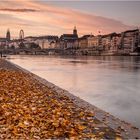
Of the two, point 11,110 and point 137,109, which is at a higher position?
point 11,110

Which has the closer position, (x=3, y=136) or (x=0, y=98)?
(x=3, y=136)

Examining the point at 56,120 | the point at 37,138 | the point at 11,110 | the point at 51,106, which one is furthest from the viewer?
the point at 51,106

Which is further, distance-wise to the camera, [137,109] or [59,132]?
[137,109]

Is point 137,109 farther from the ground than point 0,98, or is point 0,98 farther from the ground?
point 0,98

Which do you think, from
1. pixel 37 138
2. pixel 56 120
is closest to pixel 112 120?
pixel 56 120

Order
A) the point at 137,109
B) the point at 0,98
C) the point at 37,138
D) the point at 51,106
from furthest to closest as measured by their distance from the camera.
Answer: the point at 137,109
the point at 0,98
the point at 51,106
the point at 37,138

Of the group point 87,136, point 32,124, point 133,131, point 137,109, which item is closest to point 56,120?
point 32,124

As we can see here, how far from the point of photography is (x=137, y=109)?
57.6 ft

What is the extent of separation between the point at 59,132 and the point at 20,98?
6.34 meters

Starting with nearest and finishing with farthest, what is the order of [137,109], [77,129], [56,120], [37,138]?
[37,138] → [77,129] → [56,120] → [137,109]

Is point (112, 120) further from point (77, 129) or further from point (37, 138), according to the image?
point (37, 138)

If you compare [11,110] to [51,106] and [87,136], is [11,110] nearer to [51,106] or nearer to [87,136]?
[51,106]

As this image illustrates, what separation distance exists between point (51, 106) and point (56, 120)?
10.7 ft

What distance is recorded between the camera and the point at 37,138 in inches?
346
